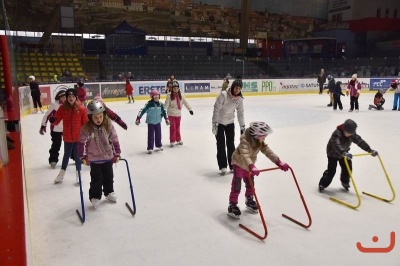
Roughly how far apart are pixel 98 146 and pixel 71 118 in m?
1.17

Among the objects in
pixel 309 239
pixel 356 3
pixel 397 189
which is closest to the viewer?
pixel 309 239

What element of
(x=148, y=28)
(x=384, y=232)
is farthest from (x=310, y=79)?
(x=384, y=232)

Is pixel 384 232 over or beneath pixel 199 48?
beneath

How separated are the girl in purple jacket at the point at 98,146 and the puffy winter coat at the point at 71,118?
1.01 meters

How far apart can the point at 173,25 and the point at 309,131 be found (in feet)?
76.3

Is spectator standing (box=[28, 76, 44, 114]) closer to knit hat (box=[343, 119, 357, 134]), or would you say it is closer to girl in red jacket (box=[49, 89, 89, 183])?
girl in red jacket (box=[49, 89, 89, 183])

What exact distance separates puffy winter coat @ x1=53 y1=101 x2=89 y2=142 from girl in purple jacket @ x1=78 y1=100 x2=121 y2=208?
3.32 feet

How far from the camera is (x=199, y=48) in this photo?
31.7 meters

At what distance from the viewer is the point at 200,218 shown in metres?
4.09

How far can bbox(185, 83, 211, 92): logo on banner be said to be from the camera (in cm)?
2175

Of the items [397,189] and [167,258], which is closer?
[167,258]

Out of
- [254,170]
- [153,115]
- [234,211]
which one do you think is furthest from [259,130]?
[153,115]

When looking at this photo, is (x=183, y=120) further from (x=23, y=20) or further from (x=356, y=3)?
(x=356, y=3)

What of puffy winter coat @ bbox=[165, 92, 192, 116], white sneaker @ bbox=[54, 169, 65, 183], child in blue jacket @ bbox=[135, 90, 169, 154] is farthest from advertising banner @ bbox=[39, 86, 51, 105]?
white sneaker @ bbox=[54, 169, 65, 183]
